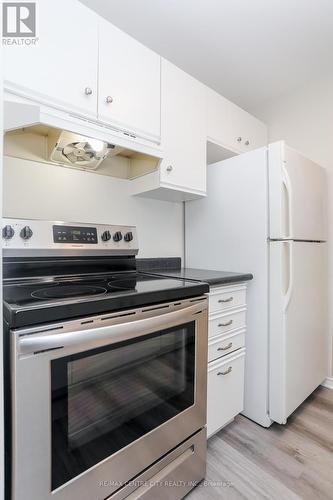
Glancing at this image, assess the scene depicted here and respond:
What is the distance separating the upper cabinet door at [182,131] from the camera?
61.4 inches

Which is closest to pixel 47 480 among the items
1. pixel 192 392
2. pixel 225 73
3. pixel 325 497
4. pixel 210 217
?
pixel 192 392

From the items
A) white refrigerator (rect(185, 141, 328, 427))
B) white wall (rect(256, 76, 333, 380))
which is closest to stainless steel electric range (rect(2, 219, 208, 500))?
white refrigerator (rect(185, 141, 328, 427))

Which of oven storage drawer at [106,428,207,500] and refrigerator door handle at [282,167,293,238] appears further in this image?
refrigerator door handle at [282,167,293,238]

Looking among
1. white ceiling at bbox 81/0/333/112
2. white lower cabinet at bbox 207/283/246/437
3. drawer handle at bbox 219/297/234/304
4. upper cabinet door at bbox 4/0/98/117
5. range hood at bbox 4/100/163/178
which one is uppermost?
white ceiling at bbox 81/0/333/112

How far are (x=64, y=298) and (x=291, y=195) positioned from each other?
138cm

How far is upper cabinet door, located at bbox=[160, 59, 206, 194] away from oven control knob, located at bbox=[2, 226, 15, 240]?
0.86m

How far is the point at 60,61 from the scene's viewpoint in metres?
1.14

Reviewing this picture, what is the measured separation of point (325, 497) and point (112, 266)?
1489mm

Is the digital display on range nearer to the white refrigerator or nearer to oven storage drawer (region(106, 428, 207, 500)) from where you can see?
the white refrigerator

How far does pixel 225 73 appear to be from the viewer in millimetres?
2041

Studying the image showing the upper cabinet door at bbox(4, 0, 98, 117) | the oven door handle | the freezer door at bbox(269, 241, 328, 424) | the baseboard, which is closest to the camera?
the oven door handle

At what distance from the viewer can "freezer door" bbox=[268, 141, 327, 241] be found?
1512 millimetres

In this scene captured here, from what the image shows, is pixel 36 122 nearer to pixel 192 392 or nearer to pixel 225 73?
pixel 192 392

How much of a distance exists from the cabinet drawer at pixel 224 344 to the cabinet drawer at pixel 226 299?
165 mm
